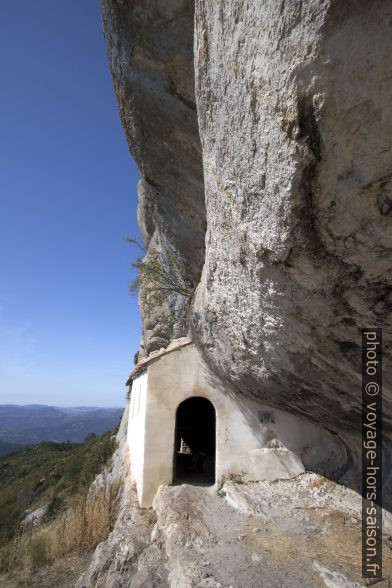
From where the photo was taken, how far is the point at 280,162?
9.70ft

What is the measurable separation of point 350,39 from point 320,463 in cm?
715

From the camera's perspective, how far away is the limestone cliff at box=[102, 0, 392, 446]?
7.88 ft

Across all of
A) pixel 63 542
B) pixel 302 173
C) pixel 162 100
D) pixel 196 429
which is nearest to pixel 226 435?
pixel 63 542

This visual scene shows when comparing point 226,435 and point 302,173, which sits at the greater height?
point 302,173

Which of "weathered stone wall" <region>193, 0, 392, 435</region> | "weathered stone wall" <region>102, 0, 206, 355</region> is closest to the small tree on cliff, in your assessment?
"weathered stone wall" <region>102, 0, 206, 355</region>

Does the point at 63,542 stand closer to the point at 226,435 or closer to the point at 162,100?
the point at 226,435

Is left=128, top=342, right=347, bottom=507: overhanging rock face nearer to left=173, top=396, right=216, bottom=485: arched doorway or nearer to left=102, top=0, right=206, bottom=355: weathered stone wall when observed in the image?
left=102, top=0, right=206, bottom=355: weathered stone wall

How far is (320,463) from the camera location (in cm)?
704

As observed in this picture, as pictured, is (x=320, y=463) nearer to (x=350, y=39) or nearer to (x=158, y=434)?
(x=158, y=434)

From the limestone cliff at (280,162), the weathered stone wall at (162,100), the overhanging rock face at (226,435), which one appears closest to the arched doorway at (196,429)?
the overhanging rock face at (226,435)

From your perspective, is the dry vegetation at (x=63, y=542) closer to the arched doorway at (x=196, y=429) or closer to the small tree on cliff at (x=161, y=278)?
the arched doorway at (x=196, y=429)

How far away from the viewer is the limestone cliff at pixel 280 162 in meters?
2.40

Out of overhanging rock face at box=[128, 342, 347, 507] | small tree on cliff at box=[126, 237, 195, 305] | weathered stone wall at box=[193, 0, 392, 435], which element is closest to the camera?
weathered stone wall at box=[193, 0, 392, 435]

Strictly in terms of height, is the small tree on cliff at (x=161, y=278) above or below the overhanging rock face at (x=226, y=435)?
above
